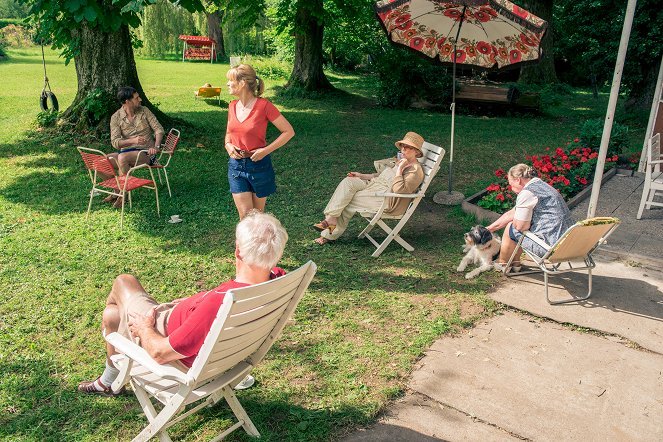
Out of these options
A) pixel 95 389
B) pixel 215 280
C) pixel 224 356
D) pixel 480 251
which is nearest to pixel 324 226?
pixel 215 280

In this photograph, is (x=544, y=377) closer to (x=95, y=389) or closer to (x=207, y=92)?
(x=95, y=389)

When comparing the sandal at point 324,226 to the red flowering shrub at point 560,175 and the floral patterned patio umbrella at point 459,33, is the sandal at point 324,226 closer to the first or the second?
the red flowering shrub at point 560,175

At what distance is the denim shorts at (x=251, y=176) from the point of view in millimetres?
5402

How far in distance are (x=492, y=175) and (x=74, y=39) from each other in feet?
25.4

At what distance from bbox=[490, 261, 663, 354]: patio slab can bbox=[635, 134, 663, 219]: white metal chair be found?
5.16 feet

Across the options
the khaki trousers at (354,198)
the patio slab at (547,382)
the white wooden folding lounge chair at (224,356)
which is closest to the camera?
the white wooden folding lounge chair at (224,356)

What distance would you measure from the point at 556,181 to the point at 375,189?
2.81 metres

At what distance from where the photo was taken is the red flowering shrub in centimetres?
723

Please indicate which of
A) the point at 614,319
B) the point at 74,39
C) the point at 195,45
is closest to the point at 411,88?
the point at 74,39

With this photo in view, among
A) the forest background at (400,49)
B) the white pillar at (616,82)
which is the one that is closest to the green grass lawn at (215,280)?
the white pillar at (616,82)

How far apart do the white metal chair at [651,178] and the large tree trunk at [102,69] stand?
8606 mm

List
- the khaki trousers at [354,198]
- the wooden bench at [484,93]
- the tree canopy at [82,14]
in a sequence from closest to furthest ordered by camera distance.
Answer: the khaki trousers at [354,198] < the tree canopy at [82,14] < the wooden bench at [484,93]

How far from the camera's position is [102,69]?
34.9ft

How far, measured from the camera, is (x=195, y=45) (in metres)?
33.4
